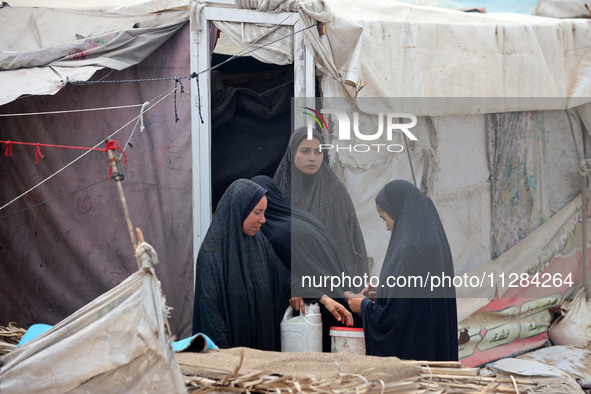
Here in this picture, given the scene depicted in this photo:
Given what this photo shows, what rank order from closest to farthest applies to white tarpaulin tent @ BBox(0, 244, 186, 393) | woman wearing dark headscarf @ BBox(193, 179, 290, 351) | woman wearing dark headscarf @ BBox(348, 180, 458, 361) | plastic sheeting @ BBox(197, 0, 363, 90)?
white tarpaulin tent @ BBox(0, 244, 186, 393)
woman wearing dark headscarf @ BBox(348, 180, 458, 361)
woman wearing dark headscarf @ BBox(193, 179, 290, 351)
plastic sheeting @ BBox(197, 0, 363, 90)

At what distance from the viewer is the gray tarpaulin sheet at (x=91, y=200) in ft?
13.3

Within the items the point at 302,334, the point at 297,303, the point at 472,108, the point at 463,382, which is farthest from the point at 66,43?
the point at 463,382

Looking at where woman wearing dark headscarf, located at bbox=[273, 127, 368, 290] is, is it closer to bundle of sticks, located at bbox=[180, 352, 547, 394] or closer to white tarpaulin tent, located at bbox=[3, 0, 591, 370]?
white tarpaulin tent, located at bbox=[3, 0, 591, 370]

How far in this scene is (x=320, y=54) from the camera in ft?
12.8

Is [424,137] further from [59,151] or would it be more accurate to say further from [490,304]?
[59,151]

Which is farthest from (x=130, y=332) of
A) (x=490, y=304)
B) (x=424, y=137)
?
(x=490, y=304)

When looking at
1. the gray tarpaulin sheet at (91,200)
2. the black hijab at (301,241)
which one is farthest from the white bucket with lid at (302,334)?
the gray tarpaulin sheet at (91,200)

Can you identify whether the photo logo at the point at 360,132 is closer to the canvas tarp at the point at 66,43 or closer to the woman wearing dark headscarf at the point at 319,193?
the woman wearing dark headscarf at the point at 319,193

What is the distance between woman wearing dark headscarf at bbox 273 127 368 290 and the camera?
3914 millimetres

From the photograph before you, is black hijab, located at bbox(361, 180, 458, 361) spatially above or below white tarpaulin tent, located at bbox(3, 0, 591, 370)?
below

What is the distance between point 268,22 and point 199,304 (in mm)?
1781

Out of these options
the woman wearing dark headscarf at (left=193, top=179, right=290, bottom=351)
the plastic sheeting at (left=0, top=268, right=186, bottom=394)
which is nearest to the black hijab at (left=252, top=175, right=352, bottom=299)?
the woman wearing dark headscarf at (left=193, top=179, right=290, bottom=351)

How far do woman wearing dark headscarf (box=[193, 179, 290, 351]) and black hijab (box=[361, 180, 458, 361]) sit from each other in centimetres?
55

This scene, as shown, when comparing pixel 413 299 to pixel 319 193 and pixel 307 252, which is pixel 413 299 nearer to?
pixel 307 252
